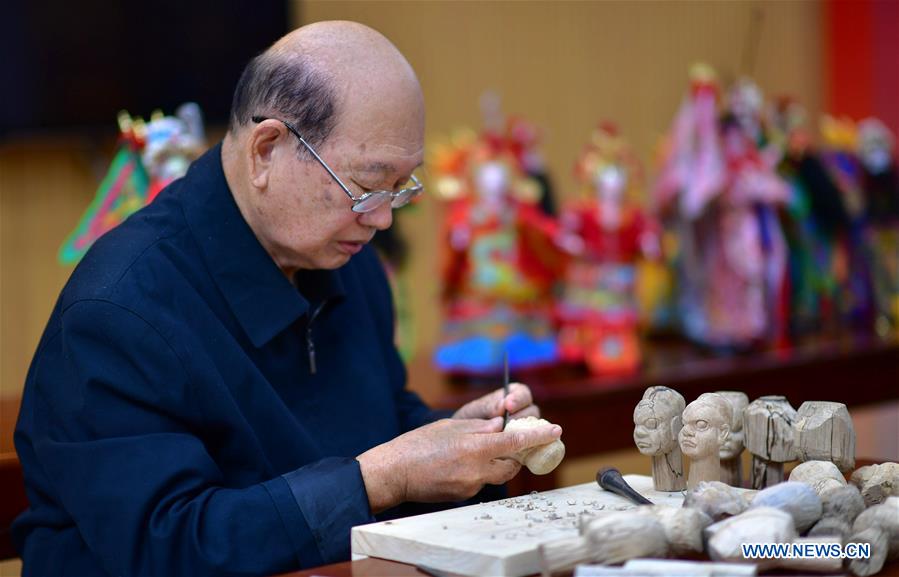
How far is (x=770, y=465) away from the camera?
1368 millimetres

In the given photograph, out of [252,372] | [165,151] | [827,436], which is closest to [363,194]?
[252,372]

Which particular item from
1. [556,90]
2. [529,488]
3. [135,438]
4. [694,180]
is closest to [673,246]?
[694,180]

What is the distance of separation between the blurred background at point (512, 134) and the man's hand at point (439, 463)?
0.77m

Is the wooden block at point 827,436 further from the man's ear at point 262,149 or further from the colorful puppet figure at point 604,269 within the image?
the colorful puppet figure at point 604,269

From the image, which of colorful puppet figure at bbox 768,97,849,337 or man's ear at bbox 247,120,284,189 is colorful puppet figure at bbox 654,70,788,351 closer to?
colorful puppet figure at bbox 768,97,849,337

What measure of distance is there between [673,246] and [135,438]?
215cm

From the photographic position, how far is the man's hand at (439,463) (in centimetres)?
133

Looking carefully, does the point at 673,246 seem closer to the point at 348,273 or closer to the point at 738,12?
the point at 348,273

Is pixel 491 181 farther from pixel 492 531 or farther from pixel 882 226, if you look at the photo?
pixel 492 531

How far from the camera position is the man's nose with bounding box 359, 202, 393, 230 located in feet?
4.99

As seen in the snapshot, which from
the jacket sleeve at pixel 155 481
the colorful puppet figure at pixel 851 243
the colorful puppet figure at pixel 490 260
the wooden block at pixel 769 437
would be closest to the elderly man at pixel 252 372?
the jacket sleeve at pixel 155 481

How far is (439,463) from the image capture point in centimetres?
134

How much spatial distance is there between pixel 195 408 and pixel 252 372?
0.32 feet

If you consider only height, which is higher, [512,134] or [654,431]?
[512,134]
